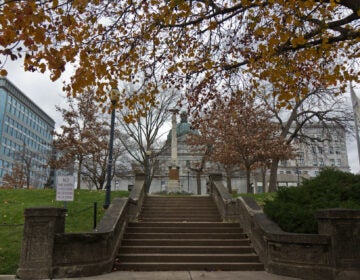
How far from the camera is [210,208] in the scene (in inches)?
554

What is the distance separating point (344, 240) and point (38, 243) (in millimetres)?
6787

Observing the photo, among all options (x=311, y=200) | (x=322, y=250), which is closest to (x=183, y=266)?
(x=322, y=250)

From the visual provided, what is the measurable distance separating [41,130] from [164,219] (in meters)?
111

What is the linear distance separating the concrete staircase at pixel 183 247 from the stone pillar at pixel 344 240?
205 cm

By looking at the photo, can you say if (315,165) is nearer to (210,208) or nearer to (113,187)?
(113,187)

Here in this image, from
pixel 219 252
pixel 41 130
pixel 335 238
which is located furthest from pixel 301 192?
pixel 41 130

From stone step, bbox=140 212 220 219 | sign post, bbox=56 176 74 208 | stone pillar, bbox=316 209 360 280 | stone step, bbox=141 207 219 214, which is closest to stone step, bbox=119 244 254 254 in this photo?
sign post, bbox=56 176 74 208

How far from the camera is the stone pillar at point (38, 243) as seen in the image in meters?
6.98

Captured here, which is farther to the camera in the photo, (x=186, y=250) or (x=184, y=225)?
(x=184, y=225)

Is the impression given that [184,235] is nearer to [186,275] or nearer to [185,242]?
[185,242]

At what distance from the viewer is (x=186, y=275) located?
7.42 m

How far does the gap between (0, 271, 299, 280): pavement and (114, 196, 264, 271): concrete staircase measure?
0.37m

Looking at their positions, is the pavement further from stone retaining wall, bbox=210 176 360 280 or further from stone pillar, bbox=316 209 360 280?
stone pillar, bbox=316 209 360 280

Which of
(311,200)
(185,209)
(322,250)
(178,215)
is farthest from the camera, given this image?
(185,209)
